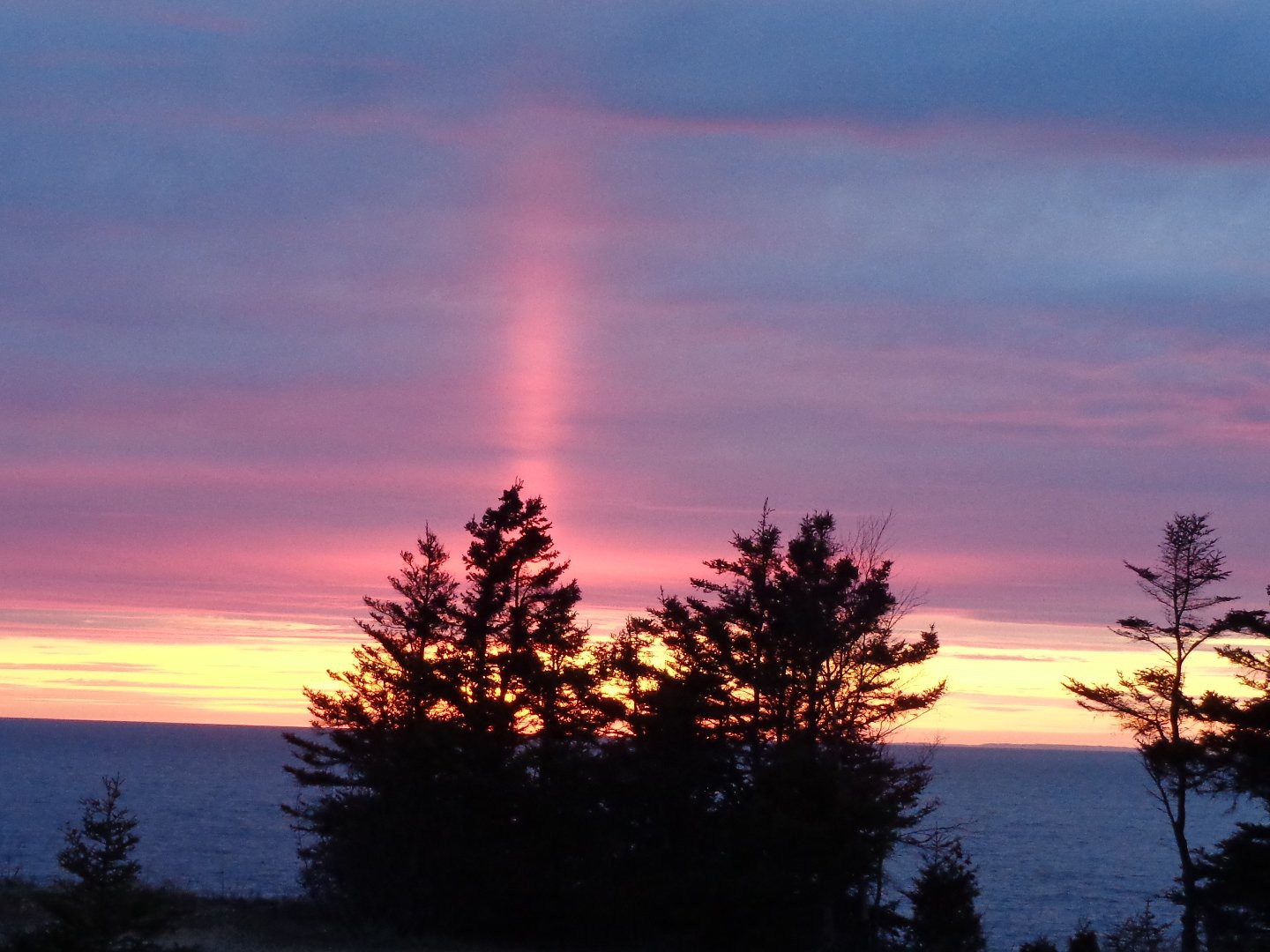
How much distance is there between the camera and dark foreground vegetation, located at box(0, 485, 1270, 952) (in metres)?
29.9

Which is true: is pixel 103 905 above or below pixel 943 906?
above

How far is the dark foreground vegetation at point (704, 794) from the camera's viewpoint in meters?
29.9

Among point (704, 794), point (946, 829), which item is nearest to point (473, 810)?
point (704, 794)

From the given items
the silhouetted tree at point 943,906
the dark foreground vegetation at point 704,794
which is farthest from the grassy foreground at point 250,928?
the silhouetted tree at point 943,906

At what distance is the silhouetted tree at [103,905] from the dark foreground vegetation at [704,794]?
675 centimetres

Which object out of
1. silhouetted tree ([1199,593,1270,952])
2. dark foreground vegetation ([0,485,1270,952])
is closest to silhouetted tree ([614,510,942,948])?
dark foreground vegetation ([0,485,1270,952])

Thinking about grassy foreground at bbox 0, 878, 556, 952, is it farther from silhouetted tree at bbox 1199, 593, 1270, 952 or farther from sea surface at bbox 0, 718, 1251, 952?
silhouetted tree at bbox 1199, 593, 1270, 952

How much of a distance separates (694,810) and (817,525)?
994 centimetres

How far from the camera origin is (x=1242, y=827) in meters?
32.7

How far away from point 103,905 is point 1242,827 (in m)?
26.7

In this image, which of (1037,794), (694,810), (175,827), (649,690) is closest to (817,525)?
(649,690)

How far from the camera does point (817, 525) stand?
3819 centimetres

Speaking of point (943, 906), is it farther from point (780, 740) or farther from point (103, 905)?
point (103, 905)

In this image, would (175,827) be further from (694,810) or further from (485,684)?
(694,810)
